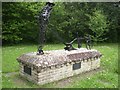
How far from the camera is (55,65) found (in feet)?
31.5

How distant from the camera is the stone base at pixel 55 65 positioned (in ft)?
30.5

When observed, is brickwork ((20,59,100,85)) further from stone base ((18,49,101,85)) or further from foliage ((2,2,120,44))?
foliage ((2,2,120,44))

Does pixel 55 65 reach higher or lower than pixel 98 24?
lower

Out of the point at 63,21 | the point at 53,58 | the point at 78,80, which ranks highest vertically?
the point at 63,21

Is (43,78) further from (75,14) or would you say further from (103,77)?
(75,14)

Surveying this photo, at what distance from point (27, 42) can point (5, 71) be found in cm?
1384

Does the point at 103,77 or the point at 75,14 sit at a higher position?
the point at 75,14

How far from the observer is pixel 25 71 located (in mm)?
10078

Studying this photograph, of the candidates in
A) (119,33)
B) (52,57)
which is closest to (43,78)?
(52,57)

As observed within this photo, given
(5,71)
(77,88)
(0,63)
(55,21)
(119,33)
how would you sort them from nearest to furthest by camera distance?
(77,88)
(5,71)
(0,63)
(55,21)
(119,33)

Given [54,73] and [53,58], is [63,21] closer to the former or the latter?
[53,58]

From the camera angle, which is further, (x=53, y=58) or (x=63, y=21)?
(x=63, y=21)

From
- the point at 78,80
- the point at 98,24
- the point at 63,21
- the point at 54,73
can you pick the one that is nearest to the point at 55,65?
the point at 54,73

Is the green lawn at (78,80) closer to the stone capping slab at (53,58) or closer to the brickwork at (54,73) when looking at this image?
the brickwork at (54,73)
